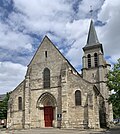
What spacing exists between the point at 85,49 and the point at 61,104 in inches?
720

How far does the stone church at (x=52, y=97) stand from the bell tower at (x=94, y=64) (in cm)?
837

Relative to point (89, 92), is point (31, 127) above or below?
below

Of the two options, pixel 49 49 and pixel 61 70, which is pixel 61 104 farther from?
pixel 49 49

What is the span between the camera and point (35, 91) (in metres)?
31.0

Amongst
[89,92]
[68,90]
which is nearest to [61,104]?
[68,90]

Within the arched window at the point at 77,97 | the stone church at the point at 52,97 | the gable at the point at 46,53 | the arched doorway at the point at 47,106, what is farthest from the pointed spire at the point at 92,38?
the arched doorway at the point at 47,106

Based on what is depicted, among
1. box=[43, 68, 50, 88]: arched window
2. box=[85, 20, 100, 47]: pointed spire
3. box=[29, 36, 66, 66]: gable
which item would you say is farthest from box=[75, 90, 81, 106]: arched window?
box=[85, 20, 100, 47]: pointed spire

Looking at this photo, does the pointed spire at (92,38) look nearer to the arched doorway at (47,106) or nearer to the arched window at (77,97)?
the arched window at (77,97)

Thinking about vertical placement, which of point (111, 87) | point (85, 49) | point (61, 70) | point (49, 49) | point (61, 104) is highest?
point (85, 49)

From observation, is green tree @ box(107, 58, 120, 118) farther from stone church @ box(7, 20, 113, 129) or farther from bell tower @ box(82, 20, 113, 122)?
bell tower @ box(82, 20, 113, 122)

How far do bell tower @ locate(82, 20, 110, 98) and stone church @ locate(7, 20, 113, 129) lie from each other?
8.37m

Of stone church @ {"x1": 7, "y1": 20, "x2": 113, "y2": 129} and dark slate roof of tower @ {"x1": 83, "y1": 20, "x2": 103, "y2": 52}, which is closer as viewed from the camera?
stone church @ {"x1": 7, "y1": 20, "x2": 113, "y2": 129}

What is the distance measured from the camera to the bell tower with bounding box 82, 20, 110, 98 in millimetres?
40938

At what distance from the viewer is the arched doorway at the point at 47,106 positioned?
29.6 metres
